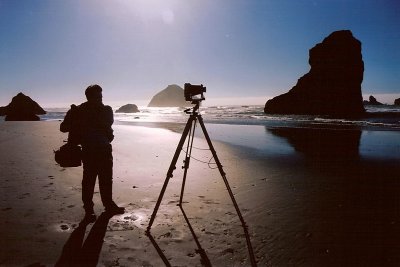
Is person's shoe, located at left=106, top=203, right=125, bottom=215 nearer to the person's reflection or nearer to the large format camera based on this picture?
the person's reflection

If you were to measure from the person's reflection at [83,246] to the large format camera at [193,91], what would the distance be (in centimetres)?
262

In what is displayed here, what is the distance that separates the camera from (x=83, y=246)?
13.7ft

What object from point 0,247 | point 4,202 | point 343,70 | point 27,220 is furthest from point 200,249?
point 343,70

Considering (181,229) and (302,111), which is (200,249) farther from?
(302,111)

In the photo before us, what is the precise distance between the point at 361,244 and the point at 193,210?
286 centimetres

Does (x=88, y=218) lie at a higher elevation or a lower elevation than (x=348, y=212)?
higher

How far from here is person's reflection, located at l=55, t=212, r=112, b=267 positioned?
12.4 feet

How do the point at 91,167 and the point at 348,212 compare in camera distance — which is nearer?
the point at 91,167


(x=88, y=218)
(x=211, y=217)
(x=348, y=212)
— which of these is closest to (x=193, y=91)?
(x=211, y=217)

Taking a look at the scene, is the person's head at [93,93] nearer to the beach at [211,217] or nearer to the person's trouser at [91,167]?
the person's trouser at [91,167]

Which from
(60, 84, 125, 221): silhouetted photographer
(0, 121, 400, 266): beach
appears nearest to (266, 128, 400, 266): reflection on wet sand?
(0, 121, 400, 266): beach

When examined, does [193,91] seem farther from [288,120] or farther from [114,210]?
[288,120]

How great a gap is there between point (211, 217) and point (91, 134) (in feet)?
8.66

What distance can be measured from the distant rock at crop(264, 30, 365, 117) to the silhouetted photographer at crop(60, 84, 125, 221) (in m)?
72.9
